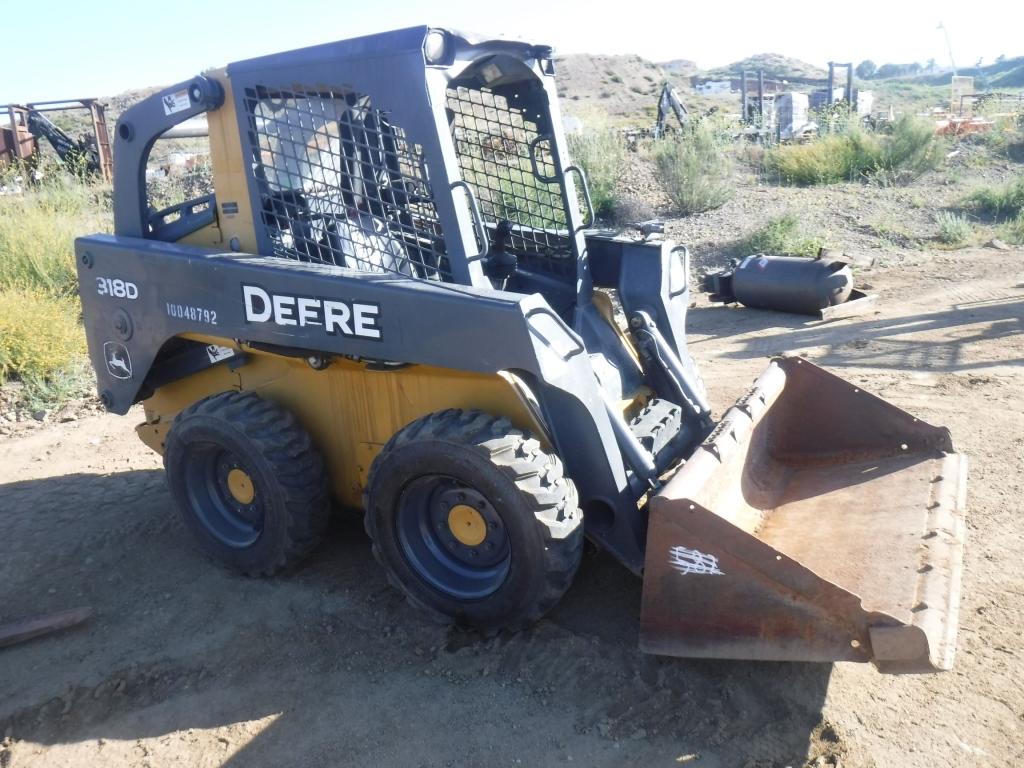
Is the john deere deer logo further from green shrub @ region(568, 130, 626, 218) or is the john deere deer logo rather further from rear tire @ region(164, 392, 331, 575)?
green shrub @ region(568, 130, 626, 218)

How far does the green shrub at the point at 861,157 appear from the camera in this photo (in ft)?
49.7

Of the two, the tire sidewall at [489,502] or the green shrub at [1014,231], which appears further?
the green shrub at [1014,231]

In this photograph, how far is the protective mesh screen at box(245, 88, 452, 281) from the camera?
145 inches

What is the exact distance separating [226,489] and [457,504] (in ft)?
4.57

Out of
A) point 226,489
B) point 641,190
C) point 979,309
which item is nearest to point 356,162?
point 226,489

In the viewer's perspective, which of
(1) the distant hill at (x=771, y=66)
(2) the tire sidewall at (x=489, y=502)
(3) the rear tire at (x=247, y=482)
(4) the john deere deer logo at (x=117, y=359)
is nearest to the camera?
(2) the tire sidewall at (x=489, y=502)

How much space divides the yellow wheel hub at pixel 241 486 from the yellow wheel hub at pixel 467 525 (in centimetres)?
108

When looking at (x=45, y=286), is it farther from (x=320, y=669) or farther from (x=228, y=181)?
(x=320, y=669)

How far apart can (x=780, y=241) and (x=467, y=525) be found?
880 centimetres

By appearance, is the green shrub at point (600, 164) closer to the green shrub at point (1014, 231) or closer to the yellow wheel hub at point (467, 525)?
the green shrub at point (1014, 231)

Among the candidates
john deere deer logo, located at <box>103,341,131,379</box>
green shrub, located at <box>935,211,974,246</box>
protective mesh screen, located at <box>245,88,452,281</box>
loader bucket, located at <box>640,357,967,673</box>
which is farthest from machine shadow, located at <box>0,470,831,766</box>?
green shrub, located at <box>935,211,974,246</box>

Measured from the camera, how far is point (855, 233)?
40.0ft

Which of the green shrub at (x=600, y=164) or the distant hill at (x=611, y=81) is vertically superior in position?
the distant hill at (x=611, y=81)

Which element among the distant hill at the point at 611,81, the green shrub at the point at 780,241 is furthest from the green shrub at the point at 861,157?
the distant hill at the point at 611,81
